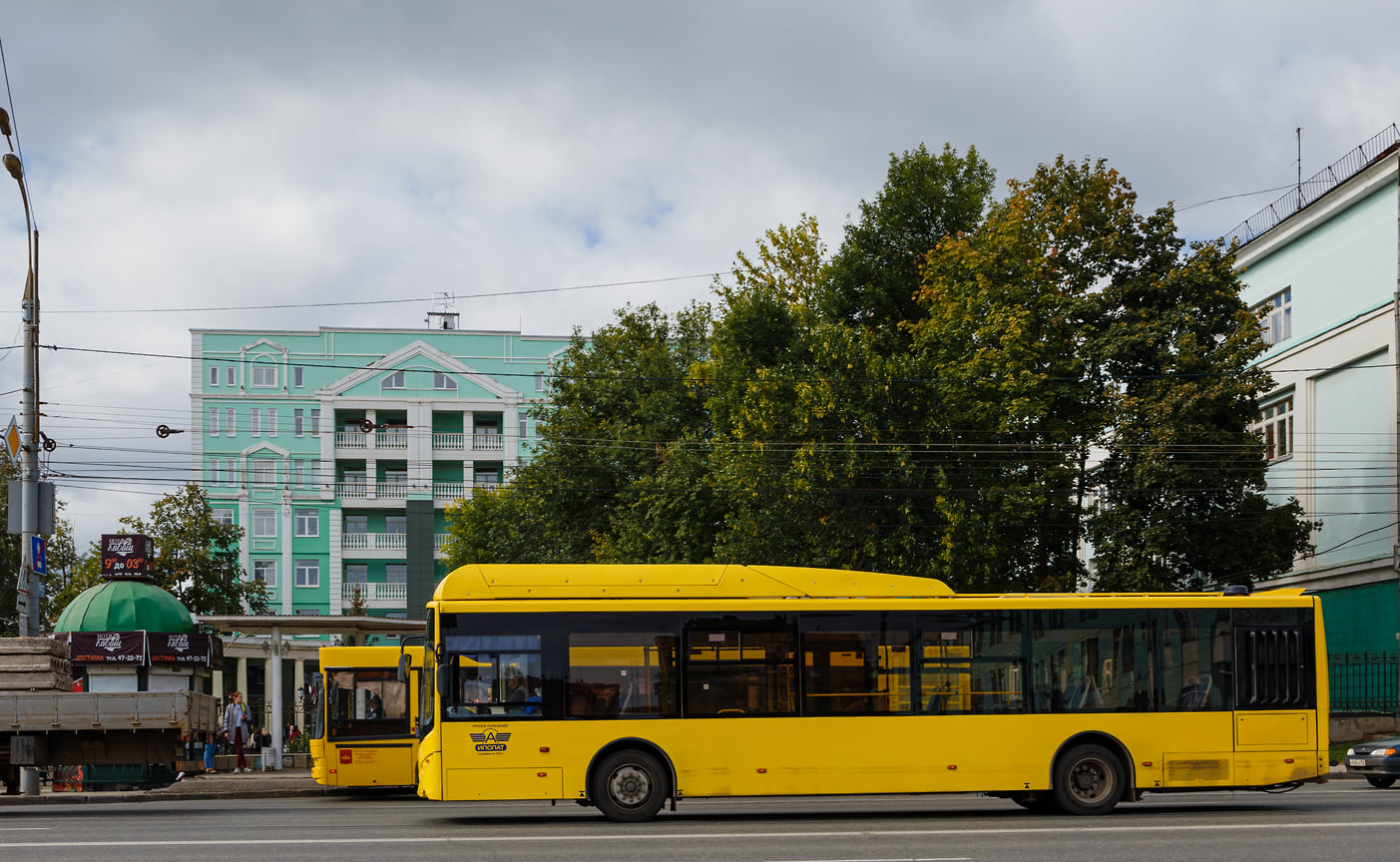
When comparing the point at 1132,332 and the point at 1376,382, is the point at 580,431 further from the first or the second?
the point at 1376,382

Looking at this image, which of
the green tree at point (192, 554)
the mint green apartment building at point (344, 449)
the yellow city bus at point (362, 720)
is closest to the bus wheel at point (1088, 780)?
the yellow city bus at point (362, 720)

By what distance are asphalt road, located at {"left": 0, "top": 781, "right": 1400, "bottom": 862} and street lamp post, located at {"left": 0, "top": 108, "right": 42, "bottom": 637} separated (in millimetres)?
6453

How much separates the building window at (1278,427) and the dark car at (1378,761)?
1815 centimetres

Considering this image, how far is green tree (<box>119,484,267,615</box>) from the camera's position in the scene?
49469 millimetres

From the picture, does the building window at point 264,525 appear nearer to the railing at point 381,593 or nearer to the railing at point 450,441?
the railing at point 381,593

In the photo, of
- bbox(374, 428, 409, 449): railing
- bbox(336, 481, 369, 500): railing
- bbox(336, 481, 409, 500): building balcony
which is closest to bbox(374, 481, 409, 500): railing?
bbox(336, 481, 409, 500): building balcony

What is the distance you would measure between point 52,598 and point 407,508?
19.4 m

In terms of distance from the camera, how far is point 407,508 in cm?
7038

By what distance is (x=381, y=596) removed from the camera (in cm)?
6975

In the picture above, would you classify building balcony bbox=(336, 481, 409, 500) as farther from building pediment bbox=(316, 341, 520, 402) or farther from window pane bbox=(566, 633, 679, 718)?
window pane bbox=(566, 633, 679, 718)

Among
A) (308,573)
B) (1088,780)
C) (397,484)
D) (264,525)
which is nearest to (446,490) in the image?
(397,484)

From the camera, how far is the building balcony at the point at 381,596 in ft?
228

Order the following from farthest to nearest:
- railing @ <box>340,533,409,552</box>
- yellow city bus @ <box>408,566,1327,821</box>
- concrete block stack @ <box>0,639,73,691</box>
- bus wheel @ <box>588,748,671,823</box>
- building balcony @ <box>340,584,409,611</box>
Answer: railing @ <box>340,533,409,552</box> → building balcony @ <box>340,584,409,611</box> → concrete block stack @ <box>0,639,73,691</box> → yellow city bus @ <box>408,566,1327,821</box> → bus wheel @ <box>588,748,671,823</box>

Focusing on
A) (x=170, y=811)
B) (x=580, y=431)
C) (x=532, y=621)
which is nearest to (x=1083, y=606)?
(x=532, y=621)
